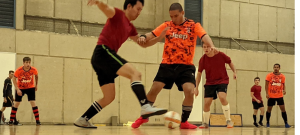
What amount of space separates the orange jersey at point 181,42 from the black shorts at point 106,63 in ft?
6.29

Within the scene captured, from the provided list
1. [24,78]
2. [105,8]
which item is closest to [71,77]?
[24,78]

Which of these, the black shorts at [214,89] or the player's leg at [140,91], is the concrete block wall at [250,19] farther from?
the player's leg at [140,91]

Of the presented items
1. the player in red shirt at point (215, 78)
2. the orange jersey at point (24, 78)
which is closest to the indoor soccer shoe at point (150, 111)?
the player in red shirt at point (215, 78)

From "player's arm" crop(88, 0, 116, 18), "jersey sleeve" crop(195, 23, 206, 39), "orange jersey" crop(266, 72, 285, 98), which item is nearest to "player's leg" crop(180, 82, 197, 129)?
"jersey sleeve" crop(195, 23, 206, 39)

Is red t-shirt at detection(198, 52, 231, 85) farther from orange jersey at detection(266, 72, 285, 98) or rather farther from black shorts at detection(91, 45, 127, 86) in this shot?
orange jersey at detection(266, 72, 285, 98)

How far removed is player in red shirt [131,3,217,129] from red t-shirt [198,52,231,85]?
2.54m

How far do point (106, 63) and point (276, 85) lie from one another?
33.2ft

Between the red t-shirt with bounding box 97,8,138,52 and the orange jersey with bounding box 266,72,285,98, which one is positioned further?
the orange jersey with bounding box 266,72,285,98

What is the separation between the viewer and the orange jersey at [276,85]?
46.7 ft

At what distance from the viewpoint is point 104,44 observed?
5.57 meters

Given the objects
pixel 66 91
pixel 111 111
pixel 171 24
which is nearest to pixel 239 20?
pixel 111 111

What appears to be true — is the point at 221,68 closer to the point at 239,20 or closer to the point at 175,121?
the point at 175,121

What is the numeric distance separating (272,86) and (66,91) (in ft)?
23.9

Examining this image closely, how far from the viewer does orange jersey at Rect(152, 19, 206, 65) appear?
7282mm
